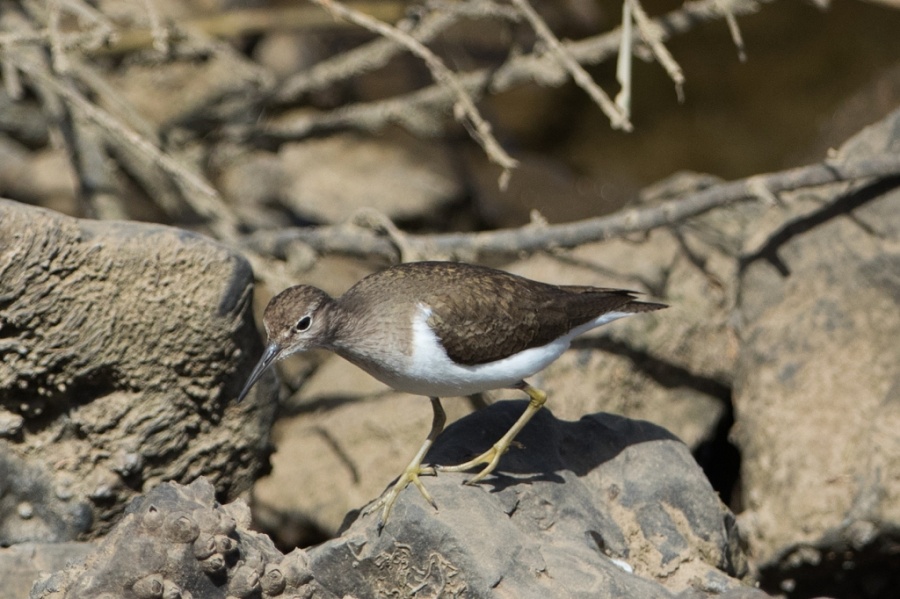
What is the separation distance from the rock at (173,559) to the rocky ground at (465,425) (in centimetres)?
1

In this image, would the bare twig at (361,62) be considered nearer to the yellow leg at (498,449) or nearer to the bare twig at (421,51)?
the bare twig at (421,51)

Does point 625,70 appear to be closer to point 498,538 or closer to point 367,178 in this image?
point 498,538

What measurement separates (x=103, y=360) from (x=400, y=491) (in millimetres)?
1681

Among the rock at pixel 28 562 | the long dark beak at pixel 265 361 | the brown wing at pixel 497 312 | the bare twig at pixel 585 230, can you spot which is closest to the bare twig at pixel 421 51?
the bare twig at pixel 585 230

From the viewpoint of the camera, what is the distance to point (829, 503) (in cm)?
611

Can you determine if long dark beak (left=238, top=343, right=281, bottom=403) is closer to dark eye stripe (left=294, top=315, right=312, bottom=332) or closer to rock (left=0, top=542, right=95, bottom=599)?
dark eye stripe (left=294, top=315, right=312, bottom=332)

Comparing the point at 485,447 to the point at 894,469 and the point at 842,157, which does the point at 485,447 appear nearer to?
the point at 894,469

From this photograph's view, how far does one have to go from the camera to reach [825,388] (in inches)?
258

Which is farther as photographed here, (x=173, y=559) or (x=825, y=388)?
(x=825, y=388)

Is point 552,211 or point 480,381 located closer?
point 480,381

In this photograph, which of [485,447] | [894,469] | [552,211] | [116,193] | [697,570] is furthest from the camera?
[552,211]

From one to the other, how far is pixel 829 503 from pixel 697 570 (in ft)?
4.48

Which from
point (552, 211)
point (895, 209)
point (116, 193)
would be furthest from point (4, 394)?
point (552, 211)

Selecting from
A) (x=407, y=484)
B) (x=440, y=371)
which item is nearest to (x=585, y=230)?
(x=440, y=371)
